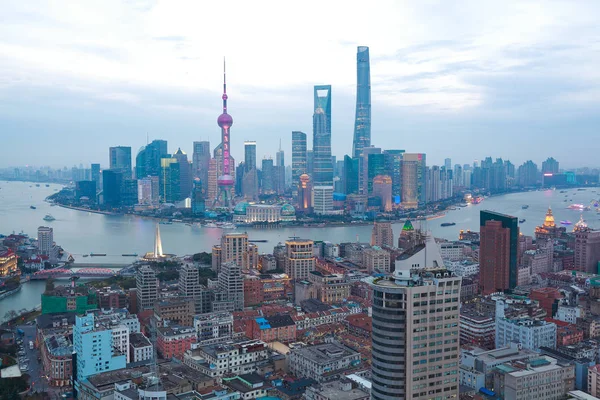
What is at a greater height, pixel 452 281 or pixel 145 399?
pixel 452 281

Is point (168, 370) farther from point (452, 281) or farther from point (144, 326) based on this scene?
point (452, 281)

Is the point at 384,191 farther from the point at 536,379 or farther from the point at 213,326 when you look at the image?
the point at 536,379

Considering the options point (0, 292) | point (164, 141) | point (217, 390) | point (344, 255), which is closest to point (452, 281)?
point (217, 390)

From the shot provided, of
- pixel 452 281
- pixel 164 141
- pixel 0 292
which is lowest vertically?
pixel 0 292

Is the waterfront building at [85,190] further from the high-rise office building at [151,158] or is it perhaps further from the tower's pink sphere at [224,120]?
the tower's pink sphere at [224,120]

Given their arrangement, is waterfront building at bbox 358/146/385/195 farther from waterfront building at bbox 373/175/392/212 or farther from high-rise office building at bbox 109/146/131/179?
high-rise office building at bbox 109/146/131/179

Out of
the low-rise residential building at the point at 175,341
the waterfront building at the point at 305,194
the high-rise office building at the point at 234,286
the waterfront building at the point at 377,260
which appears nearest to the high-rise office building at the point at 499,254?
the waterfront building at the point at 377,260

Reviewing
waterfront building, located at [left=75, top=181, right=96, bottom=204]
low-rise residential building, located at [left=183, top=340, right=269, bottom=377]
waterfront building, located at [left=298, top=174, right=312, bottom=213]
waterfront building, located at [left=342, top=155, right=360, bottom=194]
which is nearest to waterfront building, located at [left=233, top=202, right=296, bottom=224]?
waterfront building, located at [left=298, top=174, right=312, bottom=213]
